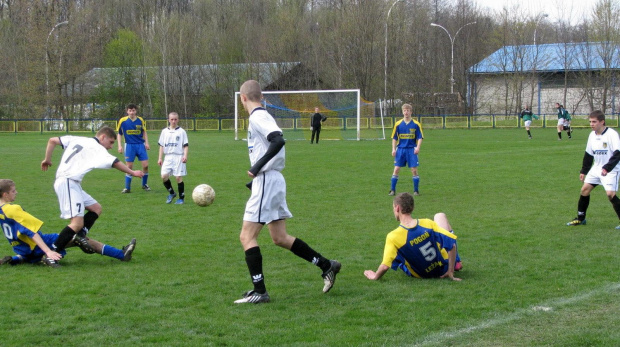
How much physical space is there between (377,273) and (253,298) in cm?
124

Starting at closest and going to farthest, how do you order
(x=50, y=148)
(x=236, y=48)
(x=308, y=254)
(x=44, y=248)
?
(x=308, y=254), (x=44, y=248), (x=50, y=148), (x=236, y=48)

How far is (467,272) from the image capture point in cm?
640

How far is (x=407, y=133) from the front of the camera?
12.7m

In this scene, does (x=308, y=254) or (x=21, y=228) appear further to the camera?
(x=21, y=228)

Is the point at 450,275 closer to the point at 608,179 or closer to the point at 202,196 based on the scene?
the point at 608,179

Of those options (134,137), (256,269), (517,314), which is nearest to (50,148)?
(256,269)

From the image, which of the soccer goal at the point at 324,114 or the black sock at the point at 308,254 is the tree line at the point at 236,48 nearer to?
the soccer goal at the point at 324,114

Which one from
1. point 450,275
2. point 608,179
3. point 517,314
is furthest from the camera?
point 608,179

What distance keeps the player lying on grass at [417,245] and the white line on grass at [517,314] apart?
1001 millimetres

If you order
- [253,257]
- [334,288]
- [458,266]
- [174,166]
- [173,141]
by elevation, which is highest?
[173,141]

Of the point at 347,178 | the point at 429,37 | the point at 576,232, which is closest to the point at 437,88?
the point at 429,37

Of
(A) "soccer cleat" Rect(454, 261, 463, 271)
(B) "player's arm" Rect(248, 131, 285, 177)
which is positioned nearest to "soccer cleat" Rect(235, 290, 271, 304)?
(B) "player's arm" Rect(248, 131, 285, 177)

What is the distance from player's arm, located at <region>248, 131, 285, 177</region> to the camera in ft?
17.2

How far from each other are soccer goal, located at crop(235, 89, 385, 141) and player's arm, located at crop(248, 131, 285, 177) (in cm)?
2920
